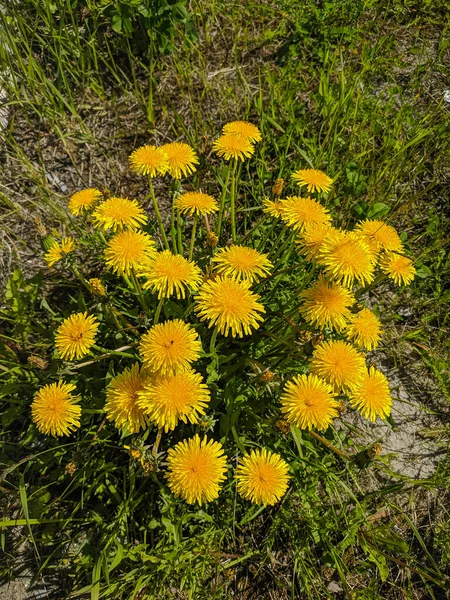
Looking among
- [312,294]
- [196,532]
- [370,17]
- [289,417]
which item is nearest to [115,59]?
[370,17]

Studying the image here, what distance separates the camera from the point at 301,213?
1.68 m

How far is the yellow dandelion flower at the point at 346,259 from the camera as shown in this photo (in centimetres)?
146

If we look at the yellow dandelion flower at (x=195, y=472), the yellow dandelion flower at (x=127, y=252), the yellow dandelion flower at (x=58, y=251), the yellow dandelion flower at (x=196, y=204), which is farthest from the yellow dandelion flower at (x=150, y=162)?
the yellow dandelion flower at (x=195, y=472)

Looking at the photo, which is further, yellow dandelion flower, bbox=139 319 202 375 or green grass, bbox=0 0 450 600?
green grass, bbox=0 0 450 600

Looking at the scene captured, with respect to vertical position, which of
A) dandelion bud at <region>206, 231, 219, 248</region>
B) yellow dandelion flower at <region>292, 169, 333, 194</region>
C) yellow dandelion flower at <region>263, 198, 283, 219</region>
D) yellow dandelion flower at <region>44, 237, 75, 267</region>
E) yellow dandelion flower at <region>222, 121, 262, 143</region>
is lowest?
dandelion bud at <region>206, 231, 219, 248</region>

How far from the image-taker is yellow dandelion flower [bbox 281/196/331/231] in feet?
5.49

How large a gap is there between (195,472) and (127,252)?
815mm

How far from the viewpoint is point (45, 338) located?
87.5 inches

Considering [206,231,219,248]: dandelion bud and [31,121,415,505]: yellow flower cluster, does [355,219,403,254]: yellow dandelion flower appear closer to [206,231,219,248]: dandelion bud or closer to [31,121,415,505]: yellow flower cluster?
[31,121,415,505]: yellow flower cluster

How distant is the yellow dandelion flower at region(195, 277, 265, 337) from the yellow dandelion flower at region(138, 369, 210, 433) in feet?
0.75

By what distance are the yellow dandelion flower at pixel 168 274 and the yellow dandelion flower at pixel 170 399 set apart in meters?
0.30

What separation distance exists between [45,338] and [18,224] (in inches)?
33.9

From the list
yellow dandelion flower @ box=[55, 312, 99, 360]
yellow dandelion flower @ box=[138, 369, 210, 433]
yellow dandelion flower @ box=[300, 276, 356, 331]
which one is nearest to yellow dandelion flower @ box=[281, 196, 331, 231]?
yellow dandelion flower @ box=[300, 276, 356, 331]

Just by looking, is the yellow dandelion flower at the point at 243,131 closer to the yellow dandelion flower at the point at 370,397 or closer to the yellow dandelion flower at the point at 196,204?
the yellow dandelion flower at the point at 196,204
